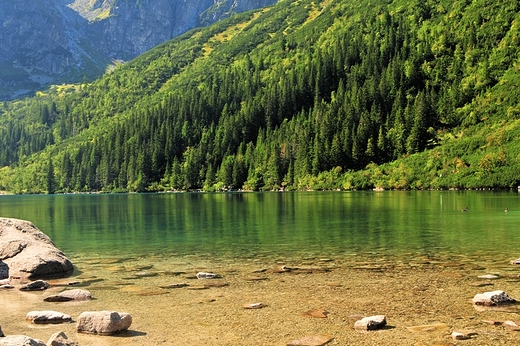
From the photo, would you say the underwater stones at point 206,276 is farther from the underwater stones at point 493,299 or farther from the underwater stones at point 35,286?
the underwater stones at point 493,299

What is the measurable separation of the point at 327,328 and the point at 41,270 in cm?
1921

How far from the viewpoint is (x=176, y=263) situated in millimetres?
32250

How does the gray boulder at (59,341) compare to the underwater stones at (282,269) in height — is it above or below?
above

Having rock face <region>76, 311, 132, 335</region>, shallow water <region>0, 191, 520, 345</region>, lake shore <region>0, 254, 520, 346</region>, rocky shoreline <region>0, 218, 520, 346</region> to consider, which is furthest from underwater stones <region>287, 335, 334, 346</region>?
rock face <region>76, 311, 132, 335</region>

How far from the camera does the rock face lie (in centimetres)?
1667

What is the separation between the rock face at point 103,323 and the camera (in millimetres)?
16672

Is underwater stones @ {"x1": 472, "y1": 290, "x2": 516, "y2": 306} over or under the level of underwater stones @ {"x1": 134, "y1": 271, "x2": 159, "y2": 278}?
over

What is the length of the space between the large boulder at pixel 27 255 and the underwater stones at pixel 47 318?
10711 mm

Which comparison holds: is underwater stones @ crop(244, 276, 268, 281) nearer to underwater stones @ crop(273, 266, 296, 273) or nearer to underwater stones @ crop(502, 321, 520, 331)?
underwater stones @ crop(273, 266, 296, 273)

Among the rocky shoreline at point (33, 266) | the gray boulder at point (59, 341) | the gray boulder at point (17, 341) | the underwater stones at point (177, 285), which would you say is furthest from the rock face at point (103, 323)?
the underwater stones at point (177, 285)

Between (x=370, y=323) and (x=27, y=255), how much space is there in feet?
72.4

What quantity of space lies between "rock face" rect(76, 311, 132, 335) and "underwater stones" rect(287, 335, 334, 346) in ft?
19.4

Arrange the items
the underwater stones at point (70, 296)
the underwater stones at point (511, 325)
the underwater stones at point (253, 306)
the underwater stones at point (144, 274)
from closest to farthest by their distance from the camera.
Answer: the underwater stones at point (511, 325), the underwater stones at point (253, 306), the underwater stones at point (70, 296), the underwater stones at point (144, 274)

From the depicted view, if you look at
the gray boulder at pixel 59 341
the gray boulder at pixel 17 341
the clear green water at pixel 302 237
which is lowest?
the clear green water at pixel 302 237
